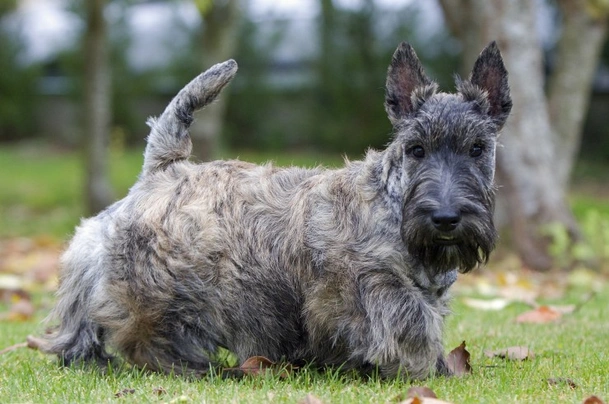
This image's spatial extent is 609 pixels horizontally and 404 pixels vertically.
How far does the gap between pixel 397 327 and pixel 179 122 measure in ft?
6.16

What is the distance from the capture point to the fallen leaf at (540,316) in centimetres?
696

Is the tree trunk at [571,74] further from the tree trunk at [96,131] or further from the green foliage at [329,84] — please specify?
the tree trunk at [96,131]

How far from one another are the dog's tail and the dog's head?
3.68 ft

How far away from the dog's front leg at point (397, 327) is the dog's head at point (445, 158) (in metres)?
0.21

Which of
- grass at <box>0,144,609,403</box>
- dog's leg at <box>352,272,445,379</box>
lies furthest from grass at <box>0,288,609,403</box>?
dog's leg at <box>352,272,445,379</box>

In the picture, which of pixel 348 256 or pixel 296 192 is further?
pixel 296 192

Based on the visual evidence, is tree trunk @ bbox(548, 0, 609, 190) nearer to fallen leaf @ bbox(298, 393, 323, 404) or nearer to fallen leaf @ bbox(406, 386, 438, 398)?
fallen leaf @ bbox(406, 386, 438, 398)

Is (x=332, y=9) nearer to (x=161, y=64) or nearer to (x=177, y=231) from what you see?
(x=161, y=64)

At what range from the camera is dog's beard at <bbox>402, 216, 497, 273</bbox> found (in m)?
4.50

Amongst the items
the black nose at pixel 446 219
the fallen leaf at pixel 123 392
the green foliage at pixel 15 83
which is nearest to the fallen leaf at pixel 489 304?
the black nose at pixel 446 219

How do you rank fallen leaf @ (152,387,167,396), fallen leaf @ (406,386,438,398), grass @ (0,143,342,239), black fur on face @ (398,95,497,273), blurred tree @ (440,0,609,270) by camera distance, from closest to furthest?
fallen leaf @ (406,386,438,398) < fallen leaf @ (152,387,167,396) < black fur on face @ (398,95,497,273) < blurred tree @ (440,0,609,270) < grass @ (0,143,342,239)

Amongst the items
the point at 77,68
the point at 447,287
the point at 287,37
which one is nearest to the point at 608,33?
the point at 287,37

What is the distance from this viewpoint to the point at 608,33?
60.4 ft

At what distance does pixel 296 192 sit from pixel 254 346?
886 millimetres
